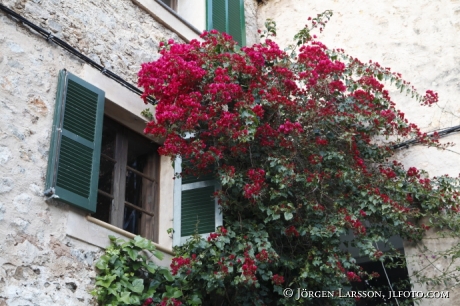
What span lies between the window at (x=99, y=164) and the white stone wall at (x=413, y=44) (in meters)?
2.41

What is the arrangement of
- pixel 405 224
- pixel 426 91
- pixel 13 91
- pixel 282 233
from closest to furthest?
pixel 13 91 < pixel 282 233 < pixel 405 224 < pixel 426 91

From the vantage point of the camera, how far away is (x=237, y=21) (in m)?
7.29

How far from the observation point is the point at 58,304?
4305mm

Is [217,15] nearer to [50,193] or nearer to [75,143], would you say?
[75,143]

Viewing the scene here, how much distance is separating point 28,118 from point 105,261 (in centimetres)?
116

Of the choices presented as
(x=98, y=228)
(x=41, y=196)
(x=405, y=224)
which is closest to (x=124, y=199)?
(x=98, y=228)

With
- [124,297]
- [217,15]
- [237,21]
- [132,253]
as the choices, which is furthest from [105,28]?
[124,297]

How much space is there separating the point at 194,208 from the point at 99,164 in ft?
2.89

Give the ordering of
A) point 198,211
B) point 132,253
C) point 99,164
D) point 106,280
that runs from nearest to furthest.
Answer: point 106,280 < point 132,253 < point 99,164 < point 198,211

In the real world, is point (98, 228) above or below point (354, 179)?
below

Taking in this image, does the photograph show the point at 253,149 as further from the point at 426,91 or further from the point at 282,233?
the point at 426,91

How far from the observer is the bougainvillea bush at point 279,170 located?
4949 mm

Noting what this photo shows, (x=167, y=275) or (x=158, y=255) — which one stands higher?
(x=158, y=255)

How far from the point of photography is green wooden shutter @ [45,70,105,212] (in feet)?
15.2
